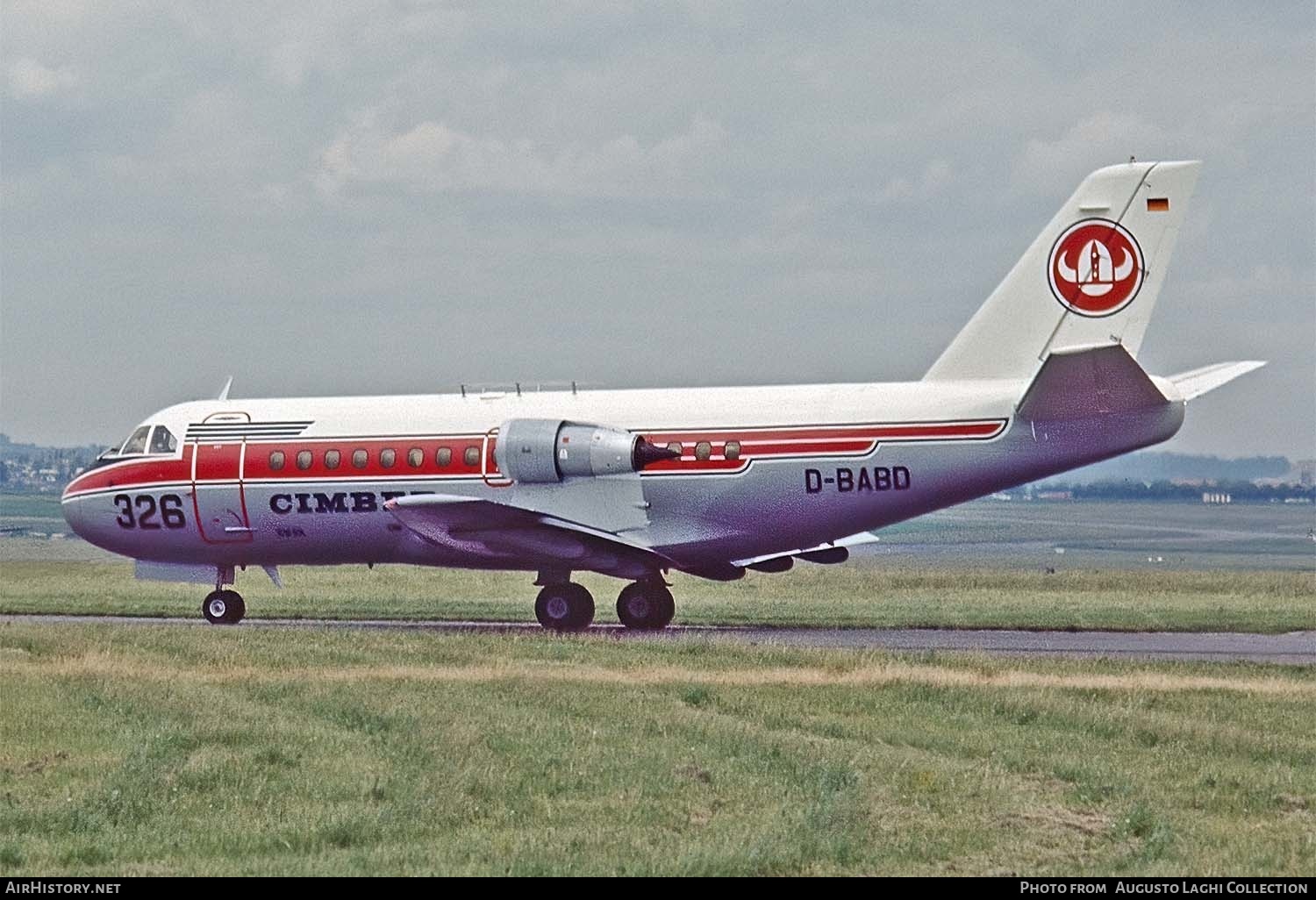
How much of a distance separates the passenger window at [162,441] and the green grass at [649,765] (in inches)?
366

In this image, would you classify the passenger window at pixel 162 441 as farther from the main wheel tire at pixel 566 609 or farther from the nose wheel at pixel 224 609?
the main wheel tire at pixel 566 609

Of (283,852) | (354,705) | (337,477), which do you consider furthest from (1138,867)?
(337,477)

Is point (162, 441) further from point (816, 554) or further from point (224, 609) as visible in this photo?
point (816, 554)

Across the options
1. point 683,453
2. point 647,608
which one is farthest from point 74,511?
point 683,453

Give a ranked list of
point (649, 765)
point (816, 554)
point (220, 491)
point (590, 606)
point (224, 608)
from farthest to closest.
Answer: point (224, 608) → point (220, 491) → point (816, 554) → point (590, 606) → point (649, 765)

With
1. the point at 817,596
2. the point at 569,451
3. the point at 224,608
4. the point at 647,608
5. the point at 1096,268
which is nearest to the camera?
the point at 1096,268

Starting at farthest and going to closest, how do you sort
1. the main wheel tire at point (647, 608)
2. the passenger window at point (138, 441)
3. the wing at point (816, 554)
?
1. the passenger window at point (138, 441)
2. the main wheel tire at point (647, 608)
3. the wing at point (816, 554)

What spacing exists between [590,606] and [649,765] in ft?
51.0

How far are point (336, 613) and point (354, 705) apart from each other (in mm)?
17874

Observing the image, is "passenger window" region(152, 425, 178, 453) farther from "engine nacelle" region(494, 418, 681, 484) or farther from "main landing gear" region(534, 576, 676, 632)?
"main landing gear" region(534, 576, 676, 632)

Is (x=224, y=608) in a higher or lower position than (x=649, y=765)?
higher

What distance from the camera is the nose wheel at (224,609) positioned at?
33750mm

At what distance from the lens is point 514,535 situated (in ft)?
99.6

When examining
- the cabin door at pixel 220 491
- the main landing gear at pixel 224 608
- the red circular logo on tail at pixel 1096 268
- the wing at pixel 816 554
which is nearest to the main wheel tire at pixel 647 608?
the wing at pixel 816 554
